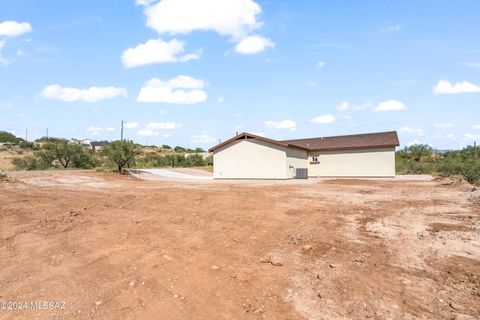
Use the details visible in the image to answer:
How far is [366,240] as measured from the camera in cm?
664

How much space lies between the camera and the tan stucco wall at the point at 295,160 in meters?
27.2

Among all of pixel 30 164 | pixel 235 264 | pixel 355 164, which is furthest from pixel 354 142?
pixel 30 164

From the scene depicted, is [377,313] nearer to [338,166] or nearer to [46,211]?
[46,211]

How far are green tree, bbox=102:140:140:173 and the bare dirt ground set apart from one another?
2321cm

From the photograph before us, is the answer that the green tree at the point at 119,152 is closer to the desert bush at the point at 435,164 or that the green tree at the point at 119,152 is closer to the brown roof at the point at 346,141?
the brown roof at the point at 346,141

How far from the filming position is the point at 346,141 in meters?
31.9

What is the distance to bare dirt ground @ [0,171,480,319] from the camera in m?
3.81

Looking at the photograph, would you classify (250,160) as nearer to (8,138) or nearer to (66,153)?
(66,153)

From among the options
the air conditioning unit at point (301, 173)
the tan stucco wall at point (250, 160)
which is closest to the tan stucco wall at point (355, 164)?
the air conditioning unit at point (301, 173)

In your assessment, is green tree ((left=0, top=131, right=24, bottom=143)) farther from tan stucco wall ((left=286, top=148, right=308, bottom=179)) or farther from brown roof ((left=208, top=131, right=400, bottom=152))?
tan stucco wall ((left=286, top=148, right=308, bottom=179))

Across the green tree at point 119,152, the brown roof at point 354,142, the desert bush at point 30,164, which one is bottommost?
the desert bush at point 30,164

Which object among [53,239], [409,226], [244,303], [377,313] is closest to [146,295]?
[244,303]

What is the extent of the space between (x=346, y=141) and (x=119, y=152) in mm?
22823

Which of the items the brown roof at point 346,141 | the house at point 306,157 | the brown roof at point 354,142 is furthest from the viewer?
the brown roof at point 354,142
